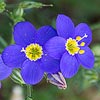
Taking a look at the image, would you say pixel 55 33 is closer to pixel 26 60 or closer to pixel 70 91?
pixel 26 60

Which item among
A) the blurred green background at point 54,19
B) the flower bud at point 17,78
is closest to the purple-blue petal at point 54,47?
the flower bud at point 17,78

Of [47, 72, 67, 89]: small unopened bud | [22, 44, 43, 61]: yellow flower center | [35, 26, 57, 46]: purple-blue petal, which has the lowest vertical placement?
[47, 72, 67, 89]: small unopened bud

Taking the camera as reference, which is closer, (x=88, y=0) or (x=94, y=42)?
(x=88, y=0)

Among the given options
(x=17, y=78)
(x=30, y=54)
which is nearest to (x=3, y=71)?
(x=17, y=78)

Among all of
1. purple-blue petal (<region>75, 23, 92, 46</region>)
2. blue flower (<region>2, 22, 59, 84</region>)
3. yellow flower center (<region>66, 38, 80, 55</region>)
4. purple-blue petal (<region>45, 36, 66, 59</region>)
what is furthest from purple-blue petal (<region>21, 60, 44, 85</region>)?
purple-blue petal (<region>75, 23, 92, 46</region>)

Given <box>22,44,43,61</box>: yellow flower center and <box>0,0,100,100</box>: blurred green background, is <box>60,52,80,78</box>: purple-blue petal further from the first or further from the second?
<box>0,0,100,100</box>: blurred green background

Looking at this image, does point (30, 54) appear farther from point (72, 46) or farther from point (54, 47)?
point (72, 46)

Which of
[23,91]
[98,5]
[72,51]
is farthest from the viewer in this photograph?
[98,5]

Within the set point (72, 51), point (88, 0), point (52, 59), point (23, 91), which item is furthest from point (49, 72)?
point (88, 0)
